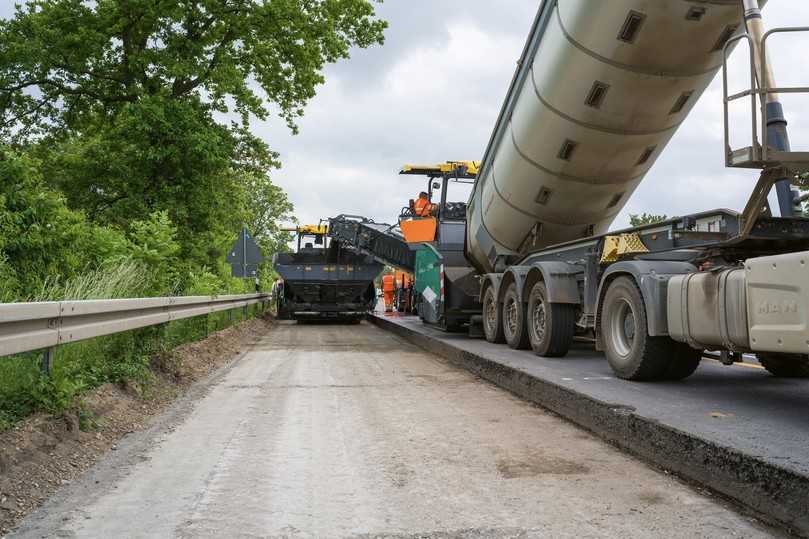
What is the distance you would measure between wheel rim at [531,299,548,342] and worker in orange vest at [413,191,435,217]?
4.98 metres

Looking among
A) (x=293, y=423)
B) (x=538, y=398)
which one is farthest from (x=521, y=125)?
(x=293, y=423)

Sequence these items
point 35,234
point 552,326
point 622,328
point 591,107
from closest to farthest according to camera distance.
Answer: point 622,328
point 591,107
point 35,234
point 552,326

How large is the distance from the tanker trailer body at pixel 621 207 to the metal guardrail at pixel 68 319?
4540 millimetres

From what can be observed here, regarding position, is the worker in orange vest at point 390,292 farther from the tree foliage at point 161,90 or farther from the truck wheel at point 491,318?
the truck wheel at point 491,318

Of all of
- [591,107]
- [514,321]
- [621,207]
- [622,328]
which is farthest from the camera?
[514,321]

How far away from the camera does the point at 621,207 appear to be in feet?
30.0

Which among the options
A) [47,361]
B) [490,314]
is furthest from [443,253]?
[47,361]

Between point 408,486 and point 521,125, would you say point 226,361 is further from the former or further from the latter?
point 408,486

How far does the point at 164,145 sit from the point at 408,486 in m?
16.3

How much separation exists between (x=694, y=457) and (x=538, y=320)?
527cm

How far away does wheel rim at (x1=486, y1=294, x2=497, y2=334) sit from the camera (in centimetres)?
1080

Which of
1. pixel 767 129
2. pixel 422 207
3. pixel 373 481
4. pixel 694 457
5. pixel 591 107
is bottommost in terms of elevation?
pixel 373 481

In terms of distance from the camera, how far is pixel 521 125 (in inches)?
326

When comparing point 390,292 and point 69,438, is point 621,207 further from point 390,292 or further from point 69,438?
point 390,292
